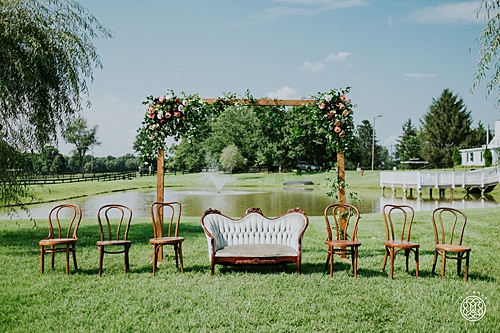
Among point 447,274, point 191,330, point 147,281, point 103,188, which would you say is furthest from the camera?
point 103,188

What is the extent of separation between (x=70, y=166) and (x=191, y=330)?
55115 millimetres

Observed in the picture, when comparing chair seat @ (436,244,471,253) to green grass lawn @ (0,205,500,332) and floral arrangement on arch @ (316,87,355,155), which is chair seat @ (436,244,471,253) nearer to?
green grass lawn @ (0,205,500,332)

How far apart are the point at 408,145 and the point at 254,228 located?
57.1m

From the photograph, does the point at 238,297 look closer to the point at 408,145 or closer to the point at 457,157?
the point at 457,157

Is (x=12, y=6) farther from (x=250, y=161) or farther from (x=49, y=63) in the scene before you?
(x=250, y=161)

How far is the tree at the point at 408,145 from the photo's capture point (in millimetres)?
58156

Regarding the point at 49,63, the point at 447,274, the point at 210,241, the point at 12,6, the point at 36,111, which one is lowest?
the point at 447,274

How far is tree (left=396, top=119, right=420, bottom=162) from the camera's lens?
191 ft

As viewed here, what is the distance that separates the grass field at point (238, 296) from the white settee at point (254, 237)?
26 centimetres

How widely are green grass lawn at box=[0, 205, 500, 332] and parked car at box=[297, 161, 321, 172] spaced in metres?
32.8

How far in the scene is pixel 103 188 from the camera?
31.0 m

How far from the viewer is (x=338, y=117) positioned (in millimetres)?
7582

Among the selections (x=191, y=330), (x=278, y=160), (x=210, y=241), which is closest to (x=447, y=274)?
(x=210, y=241)

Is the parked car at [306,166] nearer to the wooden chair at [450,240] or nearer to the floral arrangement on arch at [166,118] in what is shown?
the wooden chair at [450,240]
